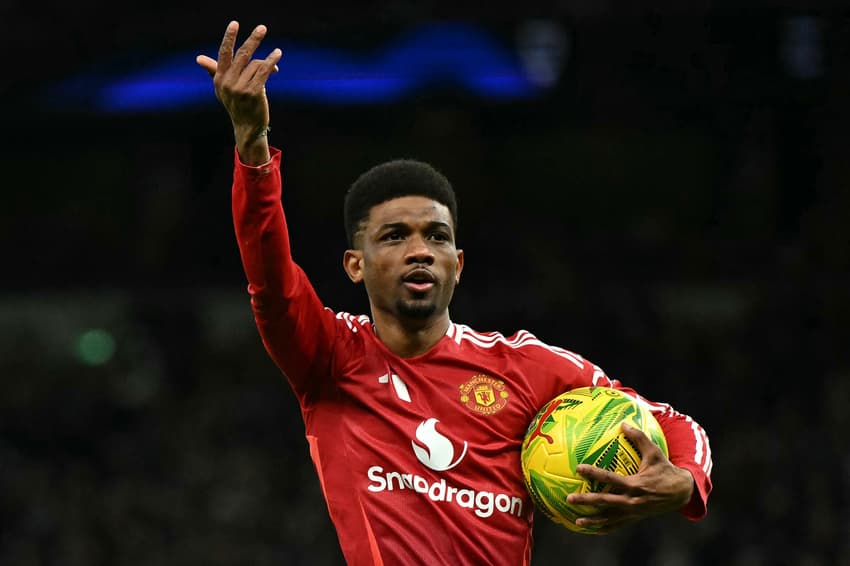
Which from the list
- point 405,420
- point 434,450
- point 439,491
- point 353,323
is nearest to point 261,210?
point 353,323

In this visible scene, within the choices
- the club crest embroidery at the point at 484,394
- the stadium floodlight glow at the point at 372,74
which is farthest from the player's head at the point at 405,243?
the stadium floodlight glow at the point at 372,74

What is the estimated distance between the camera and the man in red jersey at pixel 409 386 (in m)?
3.50

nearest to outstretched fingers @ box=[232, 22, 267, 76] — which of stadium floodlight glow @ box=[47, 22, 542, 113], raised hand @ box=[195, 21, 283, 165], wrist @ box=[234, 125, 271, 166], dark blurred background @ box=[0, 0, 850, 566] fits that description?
raised hand @ box=[195, 21, 283, 165]

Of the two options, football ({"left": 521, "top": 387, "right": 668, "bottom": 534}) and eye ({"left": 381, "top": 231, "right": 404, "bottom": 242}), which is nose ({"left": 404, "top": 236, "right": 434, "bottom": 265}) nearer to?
eye ({"left": 381, "top": 231, "right": 404, "bottom": 242})

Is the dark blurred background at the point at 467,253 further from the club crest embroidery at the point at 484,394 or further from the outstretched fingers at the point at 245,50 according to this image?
the outstretched fingers at the point at 245,50

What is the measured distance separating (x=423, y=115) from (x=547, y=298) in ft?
8.38

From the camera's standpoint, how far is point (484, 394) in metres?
3.89

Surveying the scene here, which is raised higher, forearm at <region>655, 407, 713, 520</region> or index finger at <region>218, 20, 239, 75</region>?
index finger at <region>218, 20, 239, 75</region>

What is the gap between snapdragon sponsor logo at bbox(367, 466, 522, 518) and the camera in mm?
3723

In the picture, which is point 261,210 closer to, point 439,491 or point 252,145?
point 252,145

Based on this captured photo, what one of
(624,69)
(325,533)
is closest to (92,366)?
(325,533)

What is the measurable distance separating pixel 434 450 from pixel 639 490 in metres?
0.68

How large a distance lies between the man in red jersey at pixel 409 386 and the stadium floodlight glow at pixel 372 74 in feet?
22.8

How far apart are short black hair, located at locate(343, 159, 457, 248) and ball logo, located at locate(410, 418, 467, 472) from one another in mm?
705
